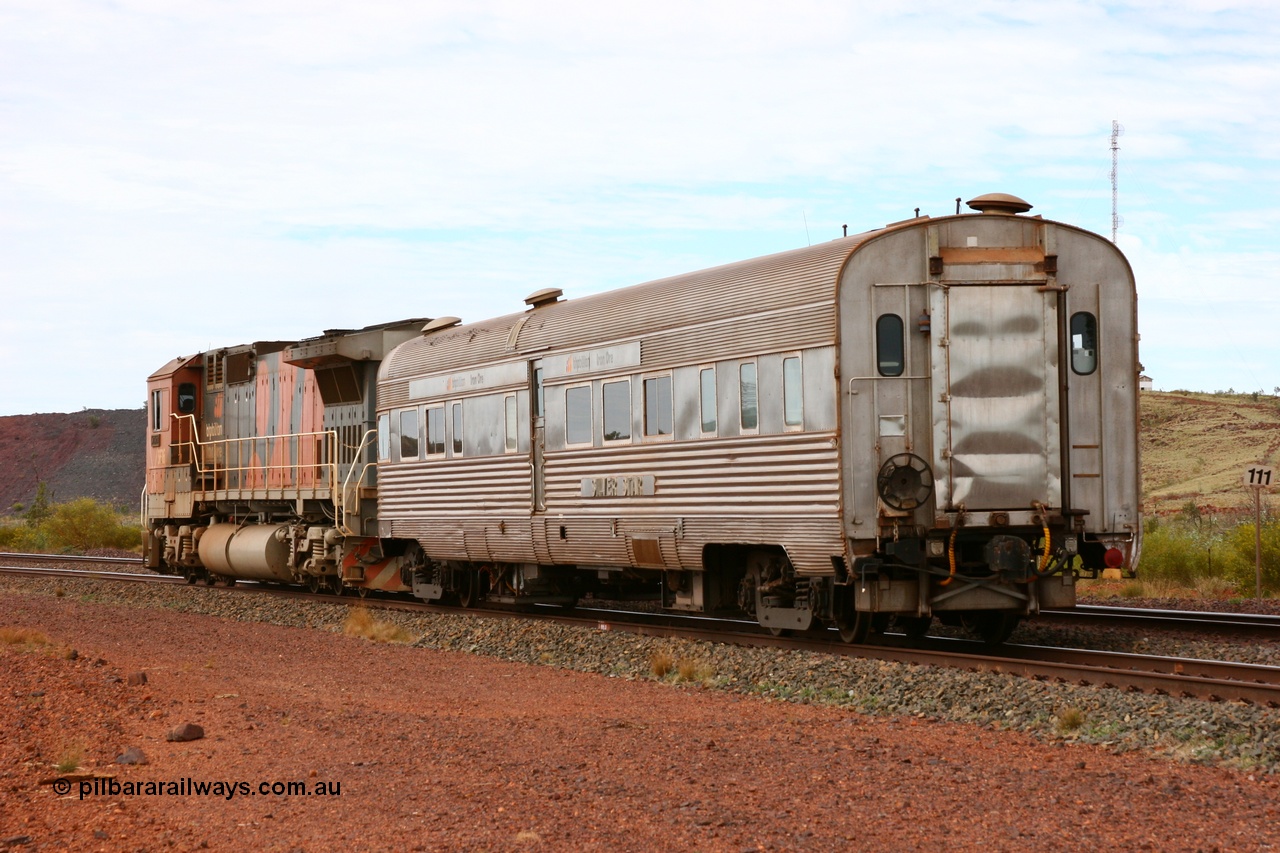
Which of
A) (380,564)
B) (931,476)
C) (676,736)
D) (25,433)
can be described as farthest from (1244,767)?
(25,433)

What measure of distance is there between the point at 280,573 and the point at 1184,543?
1564cm

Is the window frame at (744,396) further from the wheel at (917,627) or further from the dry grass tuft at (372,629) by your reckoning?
the dry grass tuft at (372,629)

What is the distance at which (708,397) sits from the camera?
13.9 meters

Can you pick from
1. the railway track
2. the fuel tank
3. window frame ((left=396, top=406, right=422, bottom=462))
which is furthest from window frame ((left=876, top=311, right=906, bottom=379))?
the fuel tank

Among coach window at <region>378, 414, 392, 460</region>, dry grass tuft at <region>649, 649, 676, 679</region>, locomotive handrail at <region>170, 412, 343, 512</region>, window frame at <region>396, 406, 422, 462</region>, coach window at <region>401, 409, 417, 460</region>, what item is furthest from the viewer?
locomotive handrail at <region>170, 412, 343, 512</region>

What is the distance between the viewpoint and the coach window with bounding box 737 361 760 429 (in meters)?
13.1

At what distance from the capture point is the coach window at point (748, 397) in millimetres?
13117

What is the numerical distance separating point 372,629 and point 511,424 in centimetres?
313

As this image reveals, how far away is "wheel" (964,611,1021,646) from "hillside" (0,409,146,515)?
84690 millimetres

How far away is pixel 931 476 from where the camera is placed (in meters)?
12.1

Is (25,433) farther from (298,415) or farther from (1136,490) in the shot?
(1136,490)

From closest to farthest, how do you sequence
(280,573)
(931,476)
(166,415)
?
1. (931,476)
2. (280,573)
3. (166,415)

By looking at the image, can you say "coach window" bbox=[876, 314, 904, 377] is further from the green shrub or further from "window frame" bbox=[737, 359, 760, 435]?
the green shrub

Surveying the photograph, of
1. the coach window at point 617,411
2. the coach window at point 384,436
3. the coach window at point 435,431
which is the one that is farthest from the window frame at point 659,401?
the coach window at point 384,436
